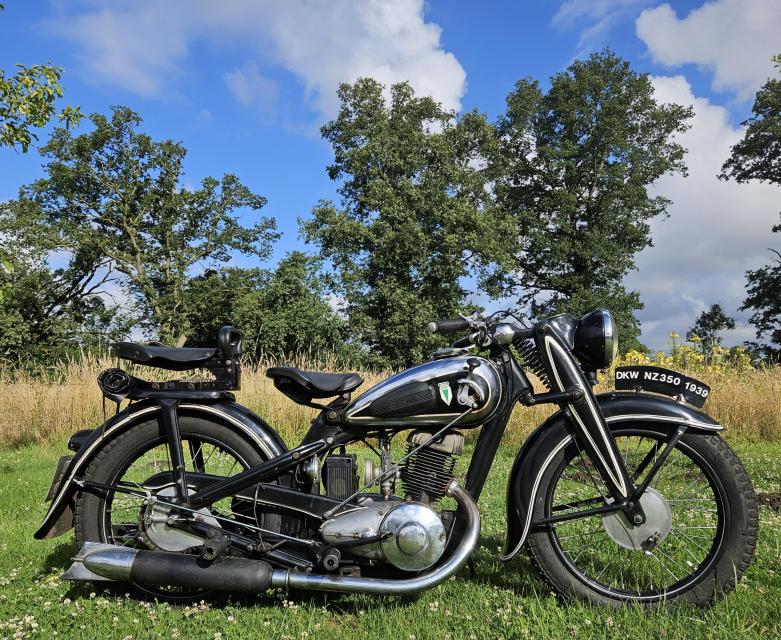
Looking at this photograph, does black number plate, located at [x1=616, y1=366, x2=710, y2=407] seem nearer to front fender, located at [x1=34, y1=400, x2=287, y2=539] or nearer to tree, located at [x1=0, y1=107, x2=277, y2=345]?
front fender, located at [x1=34, y1=400, x2=287, y2=539]

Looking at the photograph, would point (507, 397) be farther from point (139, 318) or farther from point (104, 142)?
point (104, 142)

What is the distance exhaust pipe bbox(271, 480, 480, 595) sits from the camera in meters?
2.58

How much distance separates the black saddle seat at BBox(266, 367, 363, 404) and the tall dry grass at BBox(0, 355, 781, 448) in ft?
19.8

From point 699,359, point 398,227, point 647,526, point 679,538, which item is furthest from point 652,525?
point 398,227

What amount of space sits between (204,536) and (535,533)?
5.50 ft

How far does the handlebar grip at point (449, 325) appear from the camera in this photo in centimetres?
274

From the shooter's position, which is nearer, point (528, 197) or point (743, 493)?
point (743, 493)

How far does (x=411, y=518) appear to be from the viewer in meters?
2.66

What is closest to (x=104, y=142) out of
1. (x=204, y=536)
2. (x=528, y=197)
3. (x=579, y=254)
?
(x=528, y=197)

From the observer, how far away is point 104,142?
31.5 meters

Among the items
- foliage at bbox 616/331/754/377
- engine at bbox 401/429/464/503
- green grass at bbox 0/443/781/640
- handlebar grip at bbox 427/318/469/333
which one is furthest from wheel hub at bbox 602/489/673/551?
foliage at bbox 616/331/754/377

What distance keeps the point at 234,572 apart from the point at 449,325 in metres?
1.56

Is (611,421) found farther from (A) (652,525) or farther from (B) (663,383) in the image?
(A) (652,525)

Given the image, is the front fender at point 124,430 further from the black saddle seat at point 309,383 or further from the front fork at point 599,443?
the front fork at point 599,443
